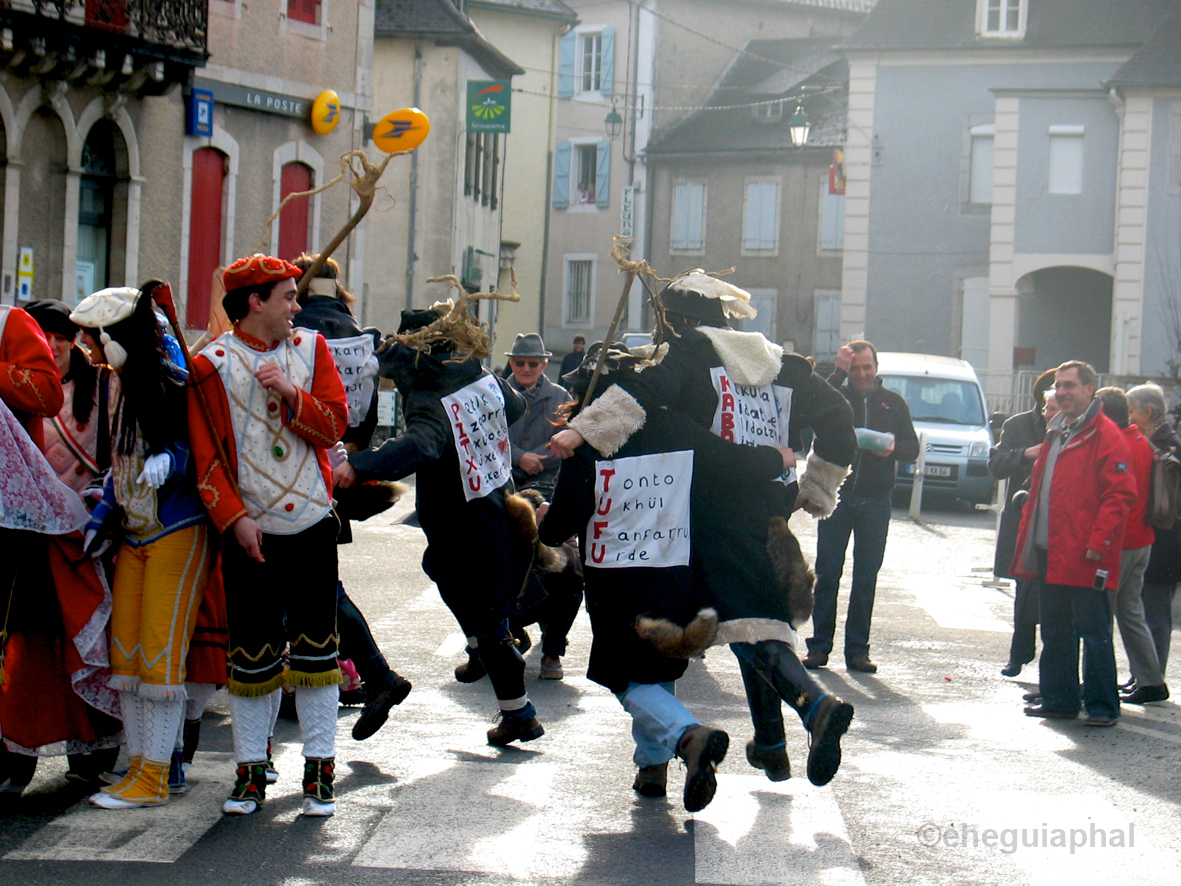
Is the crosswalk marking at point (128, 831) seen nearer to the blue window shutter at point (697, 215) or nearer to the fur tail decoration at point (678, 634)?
the fur tail decoration at point (678, 634)

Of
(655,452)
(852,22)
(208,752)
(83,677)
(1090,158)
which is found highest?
(852,22)

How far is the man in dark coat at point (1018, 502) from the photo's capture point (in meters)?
9.13

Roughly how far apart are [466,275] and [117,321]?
1140 inches

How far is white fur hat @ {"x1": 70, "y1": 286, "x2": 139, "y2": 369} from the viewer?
545 centimetres

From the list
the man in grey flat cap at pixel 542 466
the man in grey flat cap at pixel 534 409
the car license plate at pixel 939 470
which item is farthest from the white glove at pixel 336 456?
the car license plate at pixel 939 470

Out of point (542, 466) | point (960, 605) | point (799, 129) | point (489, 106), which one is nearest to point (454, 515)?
point (542, 466)

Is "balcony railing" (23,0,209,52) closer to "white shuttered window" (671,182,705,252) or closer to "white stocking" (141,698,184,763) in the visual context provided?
"white stocking" (141,698,184,763)

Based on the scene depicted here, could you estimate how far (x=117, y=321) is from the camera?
216 inches

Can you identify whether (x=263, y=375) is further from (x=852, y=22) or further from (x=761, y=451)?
(x=852, y=22)

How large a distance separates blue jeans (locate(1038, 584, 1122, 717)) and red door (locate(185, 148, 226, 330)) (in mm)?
15594

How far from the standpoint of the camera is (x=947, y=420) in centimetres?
2186

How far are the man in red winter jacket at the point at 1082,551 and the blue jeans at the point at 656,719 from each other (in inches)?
117

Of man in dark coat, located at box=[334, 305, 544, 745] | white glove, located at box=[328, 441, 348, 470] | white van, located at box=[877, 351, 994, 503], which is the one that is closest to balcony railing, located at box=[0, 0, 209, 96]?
white van, located at box=[877, 351, 994, 503]

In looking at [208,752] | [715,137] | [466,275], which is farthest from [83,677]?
[715,137]
